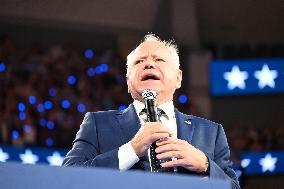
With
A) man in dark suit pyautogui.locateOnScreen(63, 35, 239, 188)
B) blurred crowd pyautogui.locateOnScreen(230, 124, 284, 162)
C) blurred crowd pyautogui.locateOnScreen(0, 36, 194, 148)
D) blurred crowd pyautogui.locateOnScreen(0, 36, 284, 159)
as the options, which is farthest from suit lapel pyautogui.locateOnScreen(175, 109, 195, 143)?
blurred crowd pyautogui.locateOnScreen(230, 124, 284, 162)

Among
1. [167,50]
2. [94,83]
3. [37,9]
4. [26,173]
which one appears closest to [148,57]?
[167,50]

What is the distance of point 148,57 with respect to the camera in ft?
3.56

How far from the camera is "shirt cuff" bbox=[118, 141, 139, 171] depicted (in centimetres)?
91

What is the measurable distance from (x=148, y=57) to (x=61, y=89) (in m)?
2.74

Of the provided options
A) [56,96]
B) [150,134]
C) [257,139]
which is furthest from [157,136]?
[257,139]

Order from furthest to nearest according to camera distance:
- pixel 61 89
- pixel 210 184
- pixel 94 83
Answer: pixel 94 83 → pixel 61 89 → pixel 210 184

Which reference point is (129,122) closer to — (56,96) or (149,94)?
(149,94)

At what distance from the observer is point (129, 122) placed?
3.50 ft

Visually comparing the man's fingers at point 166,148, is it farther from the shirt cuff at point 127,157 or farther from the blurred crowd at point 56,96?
the blurred crowd at point 56,96

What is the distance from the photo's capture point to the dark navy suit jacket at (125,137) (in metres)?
1.01

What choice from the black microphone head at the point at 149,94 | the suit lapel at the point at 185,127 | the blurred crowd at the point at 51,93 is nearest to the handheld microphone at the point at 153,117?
the black microphone head at the point at 149,94

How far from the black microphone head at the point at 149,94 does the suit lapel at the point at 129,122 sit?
0.29 ft

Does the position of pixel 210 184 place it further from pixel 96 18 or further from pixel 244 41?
pixel 244 41

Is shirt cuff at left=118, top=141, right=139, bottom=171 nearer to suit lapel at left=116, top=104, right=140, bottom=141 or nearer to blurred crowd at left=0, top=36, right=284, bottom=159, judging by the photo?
suit lapel at left=116, top=104, right=140, bottom=141
